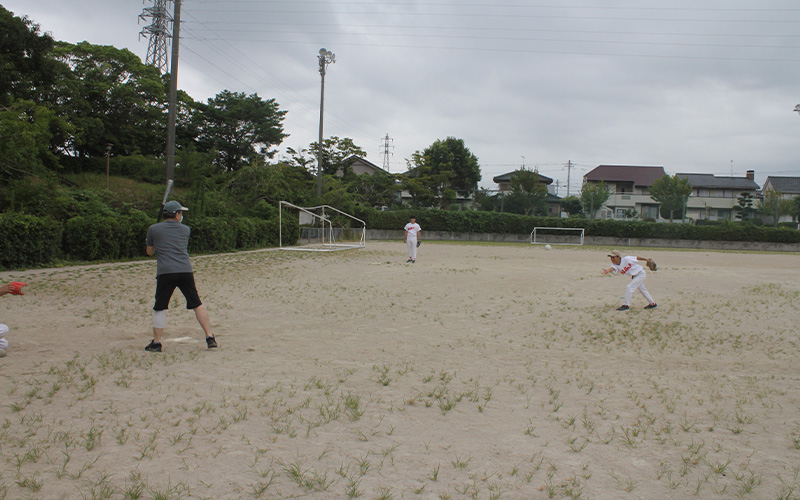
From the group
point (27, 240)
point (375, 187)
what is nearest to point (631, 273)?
point (27, 240)

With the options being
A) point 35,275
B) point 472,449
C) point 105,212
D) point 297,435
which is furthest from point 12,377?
point 105,212

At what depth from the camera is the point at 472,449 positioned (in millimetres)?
3359

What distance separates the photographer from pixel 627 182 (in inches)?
2132

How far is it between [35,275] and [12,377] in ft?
25.9

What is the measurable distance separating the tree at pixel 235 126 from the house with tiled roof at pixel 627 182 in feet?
101

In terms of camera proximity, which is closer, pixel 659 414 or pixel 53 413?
pixel 53 413

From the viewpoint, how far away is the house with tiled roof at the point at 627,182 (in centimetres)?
5197

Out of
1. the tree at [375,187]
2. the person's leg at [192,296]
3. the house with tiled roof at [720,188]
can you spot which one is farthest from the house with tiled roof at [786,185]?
the person's leg at [192,296]

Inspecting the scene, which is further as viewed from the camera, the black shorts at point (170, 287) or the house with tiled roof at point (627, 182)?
the house with tiled roof at point (627, 182)

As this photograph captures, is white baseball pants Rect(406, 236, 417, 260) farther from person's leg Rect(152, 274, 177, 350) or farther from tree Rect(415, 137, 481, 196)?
tree Rect(415, 137, 481, 196)

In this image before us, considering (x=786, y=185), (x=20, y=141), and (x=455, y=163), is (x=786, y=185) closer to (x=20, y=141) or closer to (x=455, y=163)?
(x=455, y=163)

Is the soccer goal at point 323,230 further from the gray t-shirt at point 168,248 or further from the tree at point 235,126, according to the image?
the gray t-shirt at point 168,248

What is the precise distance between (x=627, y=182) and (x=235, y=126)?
37.9 metres

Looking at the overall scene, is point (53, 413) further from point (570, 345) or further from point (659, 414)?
point (570, 345)
